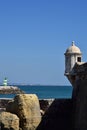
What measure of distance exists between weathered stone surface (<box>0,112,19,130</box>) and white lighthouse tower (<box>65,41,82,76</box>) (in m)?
3.86

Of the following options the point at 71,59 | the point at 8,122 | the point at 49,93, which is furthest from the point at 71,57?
the point at 49,93

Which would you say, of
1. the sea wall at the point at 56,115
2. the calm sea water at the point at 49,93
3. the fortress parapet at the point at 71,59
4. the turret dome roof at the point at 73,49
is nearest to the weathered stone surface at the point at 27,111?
the sea wall at the point at 56,115

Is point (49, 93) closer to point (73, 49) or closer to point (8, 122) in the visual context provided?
point (73, 49)

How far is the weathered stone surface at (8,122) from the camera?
18.4m

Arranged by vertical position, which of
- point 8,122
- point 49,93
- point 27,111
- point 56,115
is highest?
point 27,111

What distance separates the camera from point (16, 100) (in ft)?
62.8

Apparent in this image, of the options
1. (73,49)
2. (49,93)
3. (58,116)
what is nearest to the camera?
(58,116)

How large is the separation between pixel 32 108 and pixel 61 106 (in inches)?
47.2

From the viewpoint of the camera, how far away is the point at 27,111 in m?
19.0

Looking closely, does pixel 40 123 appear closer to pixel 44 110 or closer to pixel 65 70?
pixel 44 110

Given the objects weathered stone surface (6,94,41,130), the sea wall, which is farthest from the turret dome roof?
weathered stone surface (6,94,41,130)

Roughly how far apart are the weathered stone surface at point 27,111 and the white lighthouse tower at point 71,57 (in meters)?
2.94

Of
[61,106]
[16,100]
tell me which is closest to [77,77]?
[61,106]

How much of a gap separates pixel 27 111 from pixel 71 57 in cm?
384
